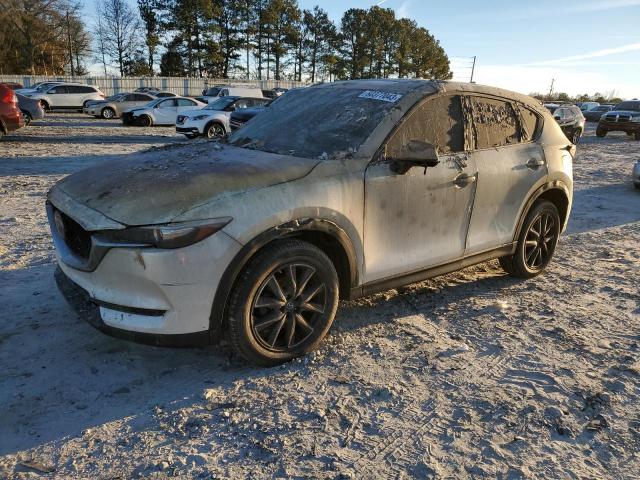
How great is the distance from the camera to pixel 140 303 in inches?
103

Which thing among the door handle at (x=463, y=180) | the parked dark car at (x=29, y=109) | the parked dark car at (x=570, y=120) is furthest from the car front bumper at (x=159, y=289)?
the parked dark car at (x=570, y=120)

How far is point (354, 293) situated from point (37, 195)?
635 centimetres

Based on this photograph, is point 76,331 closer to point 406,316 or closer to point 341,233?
point 341,233

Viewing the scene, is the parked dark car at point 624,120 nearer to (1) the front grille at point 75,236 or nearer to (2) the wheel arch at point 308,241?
(2) the wheel arch at point 308,241

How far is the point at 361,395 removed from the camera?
288 cm

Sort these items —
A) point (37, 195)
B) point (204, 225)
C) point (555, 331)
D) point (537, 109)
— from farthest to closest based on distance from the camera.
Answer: point (37, 195) → point (537, 109) → point (555, 331) → point (204, 225)

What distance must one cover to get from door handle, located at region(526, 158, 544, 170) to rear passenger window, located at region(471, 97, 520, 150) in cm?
21

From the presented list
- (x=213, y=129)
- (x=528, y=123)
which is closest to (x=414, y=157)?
(x=528, y=123)

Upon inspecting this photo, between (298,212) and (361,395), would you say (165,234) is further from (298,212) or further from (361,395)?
(361,395)

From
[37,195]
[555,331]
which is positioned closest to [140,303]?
[555,331]

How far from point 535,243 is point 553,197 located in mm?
487

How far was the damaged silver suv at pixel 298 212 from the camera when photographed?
2.62 metres

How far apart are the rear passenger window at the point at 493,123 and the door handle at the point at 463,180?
0.30 m

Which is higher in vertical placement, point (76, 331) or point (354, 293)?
point (354, 293)
